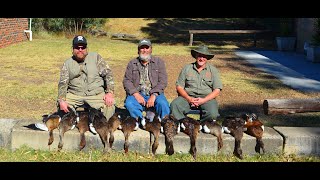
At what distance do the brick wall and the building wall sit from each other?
12490 millimetres

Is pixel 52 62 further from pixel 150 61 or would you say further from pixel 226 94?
pixel 150 61

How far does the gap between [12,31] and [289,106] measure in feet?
54.0

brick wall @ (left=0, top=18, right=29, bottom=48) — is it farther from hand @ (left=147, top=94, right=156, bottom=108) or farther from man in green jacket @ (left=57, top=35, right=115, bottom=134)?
hand @ (left=147, top=94, right=156, bottom=108)

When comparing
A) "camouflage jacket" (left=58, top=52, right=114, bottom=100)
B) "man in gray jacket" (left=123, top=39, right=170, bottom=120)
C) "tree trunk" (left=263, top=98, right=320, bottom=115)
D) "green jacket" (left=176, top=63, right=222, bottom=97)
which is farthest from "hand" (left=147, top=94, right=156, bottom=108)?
"tree trunk" (left=263, top=98, right=320, bottom=115)

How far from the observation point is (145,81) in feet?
20.6

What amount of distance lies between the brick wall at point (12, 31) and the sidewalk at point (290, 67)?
971 cm

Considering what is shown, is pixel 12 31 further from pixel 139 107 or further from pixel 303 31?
pixel 139 107

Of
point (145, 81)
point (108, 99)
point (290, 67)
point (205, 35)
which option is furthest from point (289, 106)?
point (205, 35)

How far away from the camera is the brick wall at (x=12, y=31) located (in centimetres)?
1875

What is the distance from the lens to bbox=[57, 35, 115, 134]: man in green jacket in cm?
600

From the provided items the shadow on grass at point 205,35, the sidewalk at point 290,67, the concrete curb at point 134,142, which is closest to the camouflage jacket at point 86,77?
the concrete curb at point 134,142

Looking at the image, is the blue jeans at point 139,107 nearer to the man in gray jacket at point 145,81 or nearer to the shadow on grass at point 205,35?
the man in gray jacket at point 145,81
